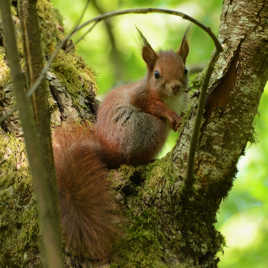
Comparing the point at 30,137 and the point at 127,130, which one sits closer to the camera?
the point at 30,137

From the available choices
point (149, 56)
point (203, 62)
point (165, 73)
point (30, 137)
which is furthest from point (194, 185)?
point (203, 62)

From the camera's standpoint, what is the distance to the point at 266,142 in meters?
5.30

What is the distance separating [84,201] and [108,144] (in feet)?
2.70

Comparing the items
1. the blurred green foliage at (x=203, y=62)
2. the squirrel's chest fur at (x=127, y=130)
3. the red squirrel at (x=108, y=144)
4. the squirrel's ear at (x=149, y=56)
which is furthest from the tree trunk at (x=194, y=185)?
the blurred green foliage at (x=203, y=62)

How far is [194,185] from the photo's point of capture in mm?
2102

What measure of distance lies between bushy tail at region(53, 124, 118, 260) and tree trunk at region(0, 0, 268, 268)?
7cm

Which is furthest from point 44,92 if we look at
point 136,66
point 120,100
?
point 136,66

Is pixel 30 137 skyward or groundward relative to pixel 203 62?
groundward

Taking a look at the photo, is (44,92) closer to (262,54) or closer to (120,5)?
(262,54)

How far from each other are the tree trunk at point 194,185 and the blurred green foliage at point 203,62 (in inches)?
60.3

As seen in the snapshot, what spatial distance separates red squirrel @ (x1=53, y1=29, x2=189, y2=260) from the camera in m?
2.12

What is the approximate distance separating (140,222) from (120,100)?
129 centimetres

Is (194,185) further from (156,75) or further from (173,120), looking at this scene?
(156,75)

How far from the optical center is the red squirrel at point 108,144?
6.94ft
